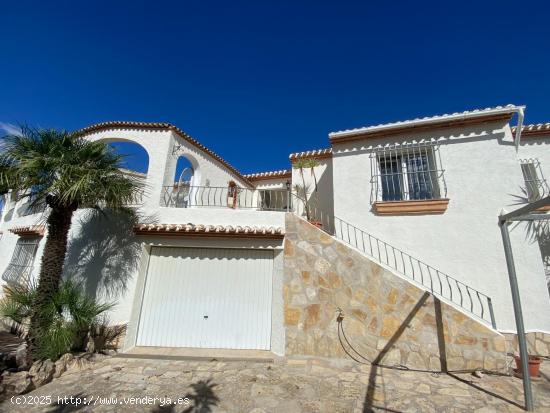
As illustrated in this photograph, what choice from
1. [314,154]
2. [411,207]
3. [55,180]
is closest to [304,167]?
[314,154]

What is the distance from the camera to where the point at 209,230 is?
7.17 meters

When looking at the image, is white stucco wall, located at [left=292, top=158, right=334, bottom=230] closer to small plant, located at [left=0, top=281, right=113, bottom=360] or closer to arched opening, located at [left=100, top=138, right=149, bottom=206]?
arched opening, located at [left=100, top=138, right=149, bottom=206]

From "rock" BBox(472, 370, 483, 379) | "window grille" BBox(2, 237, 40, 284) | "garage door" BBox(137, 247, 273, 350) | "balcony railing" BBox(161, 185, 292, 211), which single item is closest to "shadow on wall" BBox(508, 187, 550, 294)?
"rock" BBox(472, 370, 483, 379)

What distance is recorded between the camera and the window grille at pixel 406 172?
817cm

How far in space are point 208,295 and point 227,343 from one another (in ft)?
4.87

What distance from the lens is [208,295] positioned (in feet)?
24.2

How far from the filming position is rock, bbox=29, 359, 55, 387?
16.5 ft

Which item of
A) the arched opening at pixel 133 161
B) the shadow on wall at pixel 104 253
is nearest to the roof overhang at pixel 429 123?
the arched opening at pixel 133 161

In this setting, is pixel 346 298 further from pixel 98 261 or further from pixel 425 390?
pixel 98 261

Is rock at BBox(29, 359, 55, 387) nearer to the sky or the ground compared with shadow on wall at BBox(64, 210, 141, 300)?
nearer to the ground

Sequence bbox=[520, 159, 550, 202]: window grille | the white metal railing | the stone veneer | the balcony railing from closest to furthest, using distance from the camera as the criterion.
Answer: the stone veneer
the white metal railing
bbox=[520, 159, 550, 202]: window grille
the balcony railing

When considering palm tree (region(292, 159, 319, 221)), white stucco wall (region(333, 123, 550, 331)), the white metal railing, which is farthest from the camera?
palm tree (region(292, 159, 319, 221))

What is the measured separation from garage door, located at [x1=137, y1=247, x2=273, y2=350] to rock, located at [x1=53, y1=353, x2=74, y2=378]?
5.44ft

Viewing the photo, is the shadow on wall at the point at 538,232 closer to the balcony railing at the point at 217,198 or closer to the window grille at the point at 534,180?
the window grille at the point at 534,180
